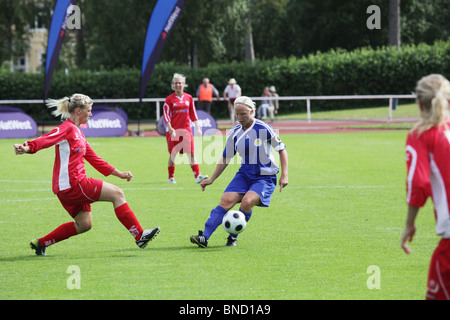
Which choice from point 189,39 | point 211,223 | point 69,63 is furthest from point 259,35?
point 211,223

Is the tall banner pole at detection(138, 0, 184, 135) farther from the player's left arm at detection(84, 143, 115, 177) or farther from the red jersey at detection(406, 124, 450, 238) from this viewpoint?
the red jersey at detection(406, 124, 450, 238)

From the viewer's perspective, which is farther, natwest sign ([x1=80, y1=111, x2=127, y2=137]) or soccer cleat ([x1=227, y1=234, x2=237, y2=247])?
natwest sign ([x1=80, y1=111, x2=127, y2=137])

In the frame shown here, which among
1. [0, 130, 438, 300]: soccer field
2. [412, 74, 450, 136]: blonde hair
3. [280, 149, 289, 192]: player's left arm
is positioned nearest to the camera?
[412, 74, 450, 136]: blonde hair

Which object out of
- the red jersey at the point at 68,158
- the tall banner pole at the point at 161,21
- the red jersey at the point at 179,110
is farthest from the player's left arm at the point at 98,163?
the tall banner pole at the point at 161,21

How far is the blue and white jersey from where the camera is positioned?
24.9 feet

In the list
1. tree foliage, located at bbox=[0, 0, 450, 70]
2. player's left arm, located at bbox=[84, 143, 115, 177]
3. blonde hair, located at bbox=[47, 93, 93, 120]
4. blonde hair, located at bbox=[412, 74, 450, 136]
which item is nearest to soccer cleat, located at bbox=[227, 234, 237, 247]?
player's left arm, located at bbox=[84, 143, 115, 177]

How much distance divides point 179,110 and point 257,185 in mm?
6251

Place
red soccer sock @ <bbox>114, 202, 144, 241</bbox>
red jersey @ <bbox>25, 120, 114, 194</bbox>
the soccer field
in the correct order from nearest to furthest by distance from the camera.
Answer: the soccer field < red jersey @ <bbox>25, 120, 114, 194</bbox> < red soccer sock @ <bbox>114, 202, 144, 241</bbox>

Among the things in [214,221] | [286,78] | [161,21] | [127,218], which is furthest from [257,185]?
[286,78]

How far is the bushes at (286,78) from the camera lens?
37.3 m

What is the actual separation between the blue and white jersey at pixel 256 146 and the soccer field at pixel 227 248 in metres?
0.91

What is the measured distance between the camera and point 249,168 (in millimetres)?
7746

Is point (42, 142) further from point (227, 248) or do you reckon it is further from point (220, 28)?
point (220, 28)

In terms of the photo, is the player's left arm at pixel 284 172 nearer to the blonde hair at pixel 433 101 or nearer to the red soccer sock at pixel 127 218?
the red soccer sock at pixel 127 218
